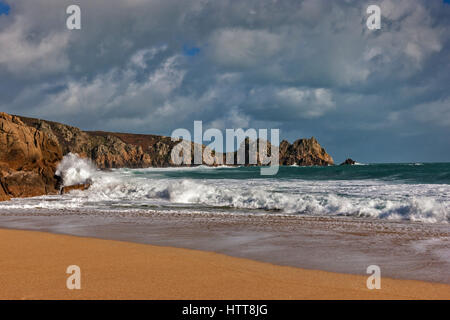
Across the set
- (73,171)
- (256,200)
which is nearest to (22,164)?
(73,171)

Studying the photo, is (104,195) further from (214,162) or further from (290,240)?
(214,162)

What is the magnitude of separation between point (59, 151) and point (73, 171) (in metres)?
2.99

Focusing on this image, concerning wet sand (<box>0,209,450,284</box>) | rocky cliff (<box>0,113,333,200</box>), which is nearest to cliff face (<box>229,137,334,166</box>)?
rocky cliff (<box>0,113,333,200</box>)

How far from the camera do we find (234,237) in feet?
26.6

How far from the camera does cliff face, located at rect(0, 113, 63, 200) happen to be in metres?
18.5

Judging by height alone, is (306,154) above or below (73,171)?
above

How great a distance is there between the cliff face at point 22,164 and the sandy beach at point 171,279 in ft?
46.3

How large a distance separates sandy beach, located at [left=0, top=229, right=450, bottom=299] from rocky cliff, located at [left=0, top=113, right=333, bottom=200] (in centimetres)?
1420

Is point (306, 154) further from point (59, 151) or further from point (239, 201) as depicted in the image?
point (239, 201)

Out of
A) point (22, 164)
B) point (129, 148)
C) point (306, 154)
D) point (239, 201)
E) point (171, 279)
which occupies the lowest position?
point (239, 201)

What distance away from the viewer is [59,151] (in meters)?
25.1
